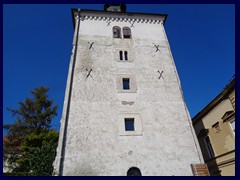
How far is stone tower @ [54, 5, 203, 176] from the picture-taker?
979 cm

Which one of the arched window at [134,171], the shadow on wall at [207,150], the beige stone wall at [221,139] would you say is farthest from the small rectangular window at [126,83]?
the shadow on wall at [207,150]

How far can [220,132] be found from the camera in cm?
1302

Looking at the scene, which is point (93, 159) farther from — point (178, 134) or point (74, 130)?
point (178, 134)

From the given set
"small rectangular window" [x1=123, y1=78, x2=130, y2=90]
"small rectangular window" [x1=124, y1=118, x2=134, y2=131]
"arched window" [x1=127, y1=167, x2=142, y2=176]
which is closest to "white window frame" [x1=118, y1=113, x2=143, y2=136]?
"small rectangular window" [x1=124, y1=118, x2=134, y2=131]

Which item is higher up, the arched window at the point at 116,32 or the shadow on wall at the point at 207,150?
the arched window at the point at 116,32

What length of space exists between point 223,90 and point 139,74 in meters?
5.67

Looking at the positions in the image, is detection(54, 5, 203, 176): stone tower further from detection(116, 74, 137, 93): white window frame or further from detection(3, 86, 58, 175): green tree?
detection(3, 86, 58, 175): green tree

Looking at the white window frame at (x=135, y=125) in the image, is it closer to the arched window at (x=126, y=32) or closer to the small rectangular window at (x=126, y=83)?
the small rectangular window at (x=126, y=83)

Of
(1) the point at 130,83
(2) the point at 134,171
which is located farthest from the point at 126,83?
(2) the point at 134,171

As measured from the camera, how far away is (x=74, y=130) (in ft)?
34.1

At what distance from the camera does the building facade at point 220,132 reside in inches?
469

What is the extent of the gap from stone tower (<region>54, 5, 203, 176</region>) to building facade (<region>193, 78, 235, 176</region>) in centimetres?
290

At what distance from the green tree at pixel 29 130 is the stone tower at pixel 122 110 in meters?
6.53

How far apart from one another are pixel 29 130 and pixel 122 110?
43.3ft
